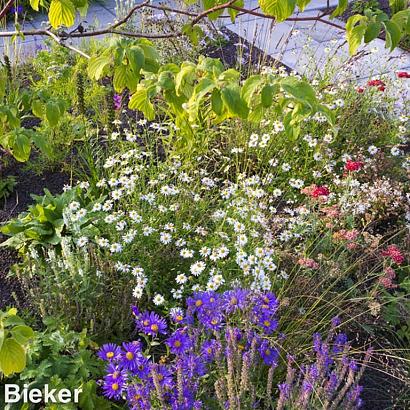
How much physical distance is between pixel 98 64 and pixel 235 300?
1032 millimetres

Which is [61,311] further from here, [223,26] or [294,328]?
[223,26]

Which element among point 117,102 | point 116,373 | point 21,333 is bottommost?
point 116,373

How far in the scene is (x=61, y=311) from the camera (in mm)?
2670

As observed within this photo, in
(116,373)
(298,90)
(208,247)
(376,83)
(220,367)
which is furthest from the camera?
(376,83)

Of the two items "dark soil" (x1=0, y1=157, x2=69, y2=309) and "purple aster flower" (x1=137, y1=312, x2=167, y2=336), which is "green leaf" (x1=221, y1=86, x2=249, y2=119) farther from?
"dark soil" (x1=0, y1=157, x2=69, y2=309)

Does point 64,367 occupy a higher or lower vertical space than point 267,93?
lower

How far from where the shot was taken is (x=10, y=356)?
1.55 metres

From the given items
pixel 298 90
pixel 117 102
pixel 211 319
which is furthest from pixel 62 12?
pixel 117 102

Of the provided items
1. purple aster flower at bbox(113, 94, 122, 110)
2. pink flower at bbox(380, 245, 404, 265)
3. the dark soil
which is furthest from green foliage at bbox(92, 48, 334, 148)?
purple aster flower at bbox(113, 94, 122, 110)

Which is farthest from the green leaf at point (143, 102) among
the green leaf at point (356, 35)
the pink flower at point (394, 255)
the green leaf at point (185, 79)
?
the pink flower at point (394, 255)

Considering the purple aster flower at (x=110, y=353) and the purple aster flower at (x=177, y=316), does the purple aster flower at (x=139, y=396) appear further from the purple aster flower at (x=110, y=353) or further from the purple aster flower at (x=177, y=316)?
the purple aster flower at (x=177, y=316)

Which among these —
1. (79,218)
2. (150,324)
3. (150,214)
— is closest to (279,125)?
(150,214)

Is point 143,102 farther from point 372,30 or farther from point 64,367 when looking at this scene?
point 64,367

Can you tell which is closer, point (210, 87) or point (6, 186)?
point (210, 87)
